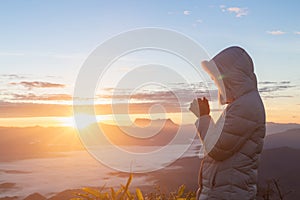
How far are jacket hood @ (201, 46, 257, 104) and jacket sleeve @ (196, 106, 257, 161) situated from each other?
10.2 inches

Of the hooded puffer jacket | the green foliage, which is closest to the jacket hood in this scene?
the hooded puffer jacket

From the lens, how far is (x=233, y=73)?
4250 millimetres

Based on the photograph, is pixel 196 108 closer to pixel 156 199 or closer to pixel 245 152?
pixel 245 152

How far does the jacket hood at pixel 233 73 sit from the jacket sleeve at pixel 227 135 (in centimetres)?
26

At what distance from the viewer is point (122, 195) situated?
6484 millimetres

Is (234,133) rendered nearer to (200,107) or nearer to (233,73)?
(200,107)

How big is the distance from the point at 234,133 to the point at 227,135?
3.1 inches

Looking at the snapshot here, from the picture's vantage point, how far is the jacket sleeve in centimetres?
405

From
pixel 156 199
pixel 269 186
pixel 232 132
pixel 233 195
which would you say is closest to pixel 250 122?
pixel 232 132

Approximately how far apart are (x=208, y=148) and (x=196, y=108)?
472mm

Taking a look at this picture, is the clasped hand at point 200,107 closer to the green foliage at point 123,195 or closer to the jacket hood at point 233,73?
the jacket hood at point 233,73

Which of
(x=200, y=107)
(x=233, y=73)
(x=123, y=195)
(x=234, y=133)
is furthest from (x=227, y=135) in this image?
(x=123, y=195)

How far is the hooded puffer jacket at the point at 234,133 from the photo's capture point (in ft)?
13.4

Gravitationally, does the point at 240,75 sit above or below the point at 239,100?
above
